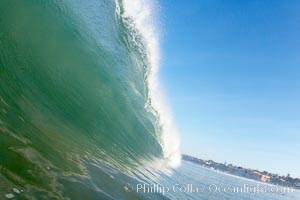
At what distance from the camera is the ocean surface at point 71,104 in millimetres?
6766

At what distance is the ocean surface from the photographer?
6766mm

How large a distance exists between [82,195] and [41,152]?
56.2 inches

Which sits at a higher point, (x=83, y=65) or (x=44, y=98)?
(x=83, y=65)

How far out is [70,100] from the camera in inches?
492

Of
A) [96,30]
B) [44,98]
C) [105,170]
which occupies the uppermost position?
[96,30]

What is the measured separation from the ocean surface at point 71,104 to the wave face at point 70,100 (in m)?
0.03

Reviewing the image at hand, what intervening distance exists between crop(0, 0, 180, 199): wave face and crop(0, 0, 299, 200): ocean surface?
0.03 m

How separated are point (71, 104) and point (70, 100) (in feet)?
0.66

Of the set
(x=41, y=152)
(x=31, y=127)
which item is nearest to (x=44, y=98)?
(x=31, y=127)

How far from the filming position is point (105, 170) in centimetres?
967

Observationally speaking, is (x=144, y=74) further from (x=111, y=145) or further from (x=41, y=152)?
(x=41, y=152)

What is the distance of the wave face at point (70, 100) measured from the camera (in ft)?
22.4

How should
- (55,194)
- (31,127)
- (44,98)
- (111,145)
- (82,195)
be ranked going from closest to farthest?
(55,194), (82,195), (31,127), (44,98), (111,145)

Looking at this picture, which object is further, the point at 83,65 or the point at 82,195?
the point at 83,65
